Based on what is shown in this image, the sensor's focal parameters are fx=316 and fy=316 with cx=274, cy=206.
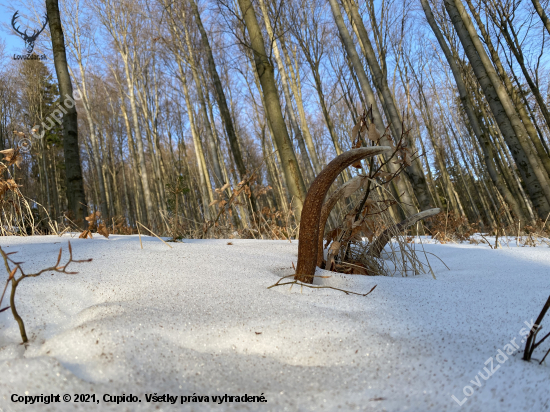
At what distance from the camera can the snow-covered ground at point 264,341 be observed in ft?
1.69

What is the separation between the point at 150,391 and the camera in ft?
1.72

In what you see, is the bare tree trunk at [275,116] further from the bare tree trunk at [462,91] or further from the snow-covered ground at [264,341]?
the bare tree trunk at [462,91]

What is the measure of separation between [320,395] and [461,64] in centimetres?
1367

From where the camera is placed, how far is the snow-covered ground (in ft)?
1.69

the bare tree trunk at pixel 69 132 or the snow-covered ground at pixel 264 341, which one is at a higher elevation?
the bare tree trunk at pixel 69 132

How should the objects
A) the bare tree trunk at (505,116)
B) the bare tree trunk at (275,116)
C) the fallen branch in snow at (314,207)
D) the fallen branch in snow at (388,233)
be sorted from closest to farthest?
the fallen branch in snow at (314,207), the fallen branch in snow at (388,233), the bare tree trunk at (275,116), the bare tree trunk at (505,116)

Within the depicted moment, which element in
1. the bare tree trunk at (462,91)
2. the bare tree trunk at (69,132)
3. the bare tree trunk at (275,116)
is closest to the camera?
the bare tree trunk at (275,116)

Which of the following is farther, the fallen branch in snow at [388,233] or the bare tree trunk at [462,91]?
the bare tree trunk at [462,91]

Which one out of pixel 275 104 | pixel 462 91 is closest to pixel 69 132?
pixel 275 104

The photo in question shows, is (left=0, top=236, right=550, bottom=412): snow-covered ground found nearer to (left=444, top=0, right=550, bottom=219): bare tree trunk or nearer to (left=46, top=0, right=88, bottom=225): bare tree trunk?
(left=46, top=0, right=88, bottom=225): bare tree trunk

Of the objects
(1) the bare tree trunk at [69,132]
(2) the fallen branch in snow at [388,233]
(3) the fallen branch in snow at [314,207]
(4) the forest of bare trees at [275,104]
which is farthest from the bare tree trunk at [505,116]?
(1) the bare tree trunk at [69,132]

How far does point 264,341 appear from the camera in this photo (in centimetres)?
72

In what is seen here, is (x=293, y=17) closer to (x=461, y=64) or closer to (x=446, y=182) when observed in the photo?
(x=461, y=64)

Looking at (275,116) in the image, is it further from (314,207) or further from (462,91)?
(462,91)
